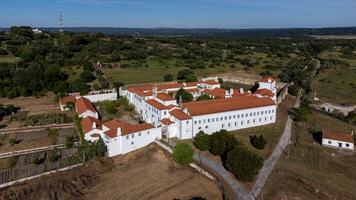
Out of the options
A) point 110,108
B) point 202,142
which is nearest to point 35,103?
point 110,108

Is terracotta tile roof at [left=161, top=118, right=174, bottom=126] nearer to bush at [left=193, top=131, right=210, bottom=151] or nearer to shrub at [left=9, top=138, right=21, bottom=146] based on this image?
bush at [left=193, top=131, right=210, bottom=151]

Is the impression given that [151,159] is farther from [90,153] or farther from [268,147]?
[268,147]

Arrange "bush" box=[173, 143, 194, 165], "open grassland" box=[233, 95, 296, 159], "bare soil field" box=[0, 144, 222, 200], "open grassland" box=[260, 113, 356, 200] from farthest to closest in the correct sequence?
"open grassland" box=[233, 95, 296, 159], "bush" box=[173, 143, 194, 165], "bare soil field" box=[0, 144, 222, 200], "open grassland" box=[260, 113, 356, 200]

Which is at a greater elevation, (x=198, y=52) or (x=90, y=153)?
(x=198, y=52)

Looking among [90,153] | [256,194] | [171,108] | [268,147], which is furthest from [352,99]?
[90,153]

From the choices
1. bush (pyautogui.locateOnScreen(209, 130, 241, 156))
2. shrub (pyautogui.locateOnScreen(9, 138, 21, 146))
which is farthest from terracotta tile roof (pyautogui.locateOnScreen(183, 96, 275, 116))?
shrub (pyautogui.locateOnScreen(9, 138, 21, 146))

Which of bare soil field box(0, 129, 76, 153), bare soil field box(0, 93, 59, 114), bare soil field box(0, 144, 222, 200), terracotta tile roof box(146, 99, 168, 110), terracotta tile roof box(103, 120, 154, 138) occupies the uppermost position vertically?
terracotta tile roof box(146, 99, 168, 110)
